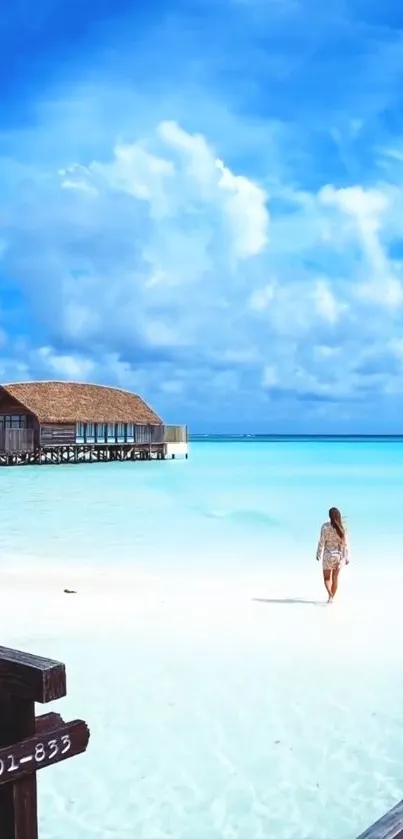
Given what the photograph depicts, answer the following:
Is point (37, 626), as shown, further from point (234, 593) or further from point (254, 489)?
point (254, 489)

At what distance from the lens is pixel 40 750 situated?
2307 mm

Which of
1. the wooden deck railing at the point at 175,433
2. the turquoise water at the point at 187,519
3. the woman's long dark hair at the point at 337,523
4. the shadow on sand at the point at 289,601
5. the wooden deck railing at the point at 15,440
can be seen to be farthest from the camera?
the wooden deck railing at the point at 175,433

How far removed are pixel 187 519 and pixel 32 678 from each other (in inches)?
650

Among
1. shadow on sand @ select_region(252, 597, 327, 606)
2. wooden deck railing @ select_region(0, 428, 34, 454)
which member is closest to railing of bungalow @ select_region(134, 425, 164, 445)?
wooden deck railing @ select_region(0, 428, 34, 454)

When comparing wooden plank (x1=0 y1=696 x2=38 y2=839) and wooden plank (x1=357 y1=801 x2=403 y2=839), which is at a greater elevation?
wooden plank (x1=0 y1=696 x2=38 y2=839)

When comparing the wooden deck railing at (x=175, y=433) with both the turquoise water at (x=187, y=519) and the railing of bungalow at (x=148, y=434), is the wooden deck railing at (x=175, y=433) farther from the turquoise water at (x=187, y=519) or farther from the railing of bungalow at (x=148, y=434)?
the turquoise water at (x=187, y=519)

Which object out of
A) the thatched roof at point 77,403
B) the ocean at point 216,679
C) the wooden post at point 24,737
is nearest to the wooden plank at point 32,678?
the wooden post at point 24,737

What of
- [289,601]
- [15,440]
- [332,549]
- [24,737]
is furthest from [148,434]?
[24,737]

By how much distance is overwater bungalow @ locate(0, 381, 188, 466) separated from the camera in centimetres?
4194

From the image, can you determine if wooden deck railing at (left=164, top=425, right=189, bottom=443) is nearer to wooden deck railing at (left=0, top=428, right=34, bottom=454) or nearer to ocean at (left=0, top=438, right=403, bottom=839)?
wooden deck railing at (left=0, top=428, right=34, bottom=454)

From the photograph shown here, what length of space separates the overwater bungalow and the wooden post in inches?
1565

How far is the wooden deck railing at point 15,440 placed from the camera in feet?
136

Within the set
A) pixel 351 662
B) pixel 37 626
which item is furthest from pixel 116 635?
pixel 351 662

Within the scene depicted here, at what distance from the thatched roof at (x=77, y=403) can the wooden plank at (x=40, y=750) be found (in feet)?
130
